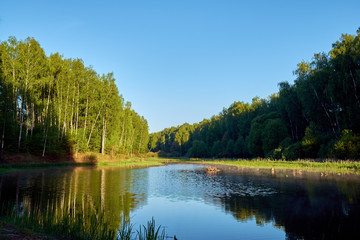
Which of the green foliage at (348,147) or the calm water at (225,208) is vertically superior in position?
the green foliage at (348,147)

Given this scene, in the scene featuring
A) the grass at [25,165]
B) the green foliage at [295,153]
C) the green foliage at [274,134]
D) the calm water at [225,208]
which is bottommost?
the calm water at [225,208]

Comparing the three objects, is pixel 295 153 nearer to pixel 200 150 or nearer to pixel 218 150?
pixel 218 150

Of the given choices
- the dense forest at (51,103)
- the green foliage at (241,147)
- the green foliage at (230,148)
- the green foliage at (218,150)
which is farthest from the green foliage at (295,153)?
the green foliage at (218,150)

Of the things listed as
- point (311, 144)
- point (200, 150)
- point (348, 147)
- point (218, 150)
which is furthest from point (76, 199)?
point (200, 150)

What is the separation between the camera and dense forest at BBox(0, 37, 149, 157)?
39.7 metres

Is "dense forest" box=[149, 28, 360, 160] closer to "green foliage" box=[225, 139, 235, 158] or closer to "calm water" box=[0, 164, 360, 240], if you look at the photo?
"green foliage" box=[225, 139, 235, 158]

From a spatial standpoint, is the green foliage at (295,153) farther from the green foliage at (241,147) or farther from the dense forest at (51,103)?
the dense forest at (51,103)

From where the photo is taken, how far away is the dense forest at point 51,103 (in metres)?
39.7

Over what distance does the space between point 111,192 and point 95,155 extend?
39568 millimetres

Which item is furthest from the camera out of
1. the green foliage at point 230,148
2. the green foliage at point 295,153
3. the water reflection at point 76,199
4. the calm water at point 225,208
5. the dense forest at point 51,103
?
the green foliage at point 230,148

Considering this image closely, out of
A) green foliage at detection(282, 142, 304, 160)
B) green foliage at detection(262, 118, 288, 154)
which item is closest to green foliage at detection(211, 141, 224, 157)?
green foliage at detection(262, 118, 288, 154)

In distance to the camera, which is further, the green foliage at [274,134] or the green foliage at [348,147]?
the green foliage at [274,134]

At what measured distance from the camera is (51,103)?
5047 cm

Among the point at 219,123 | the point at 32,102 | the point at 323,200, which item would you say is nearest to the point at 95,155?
the point at 32,102
